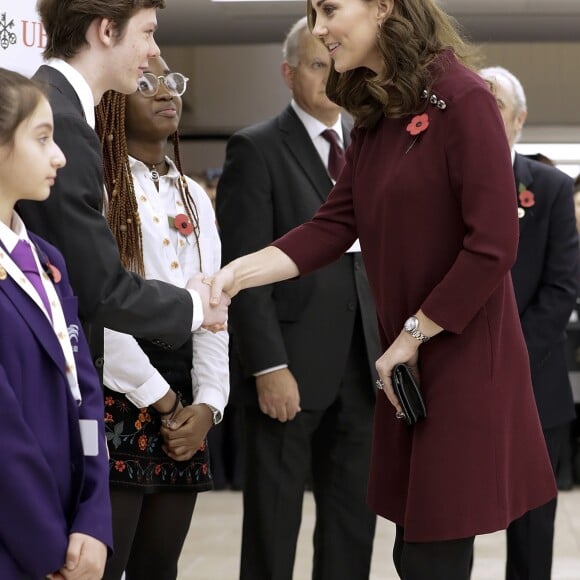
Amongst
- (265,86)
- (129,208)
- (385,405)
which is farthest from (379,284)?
(265,86)

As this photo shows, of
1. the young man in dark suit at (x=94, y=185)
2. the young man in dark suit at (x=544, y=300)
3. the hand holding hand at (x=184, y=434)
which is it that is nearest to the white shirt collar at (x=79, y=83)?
the young man in dark suit at (x=94, y=185)

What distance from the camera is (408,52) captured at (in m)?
1.98

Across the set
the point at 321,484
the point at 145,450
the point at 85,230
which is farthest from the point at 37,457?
the point at 321,484

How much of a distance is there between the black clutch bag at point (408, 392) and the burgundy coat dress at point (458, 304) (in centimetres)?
2

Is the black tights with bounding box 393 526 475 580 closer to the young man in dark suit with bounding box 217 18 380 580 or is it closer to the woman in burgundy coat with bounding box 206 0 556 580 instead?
the woman in burgundy coat with bounding box 206 0 556 580

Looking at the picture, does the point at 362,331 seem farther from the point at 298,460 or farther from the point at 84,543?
the point at 84,543

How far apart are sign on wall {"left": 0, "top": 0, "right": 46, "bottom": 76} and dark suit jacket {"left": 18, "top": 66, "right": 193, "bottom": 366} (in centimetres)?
63

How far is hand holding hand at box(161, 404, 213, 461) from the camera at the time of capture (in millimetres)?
2332

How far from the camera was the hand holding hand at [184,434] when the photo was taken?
2.33 meters

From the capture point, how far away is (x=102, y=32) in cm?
208

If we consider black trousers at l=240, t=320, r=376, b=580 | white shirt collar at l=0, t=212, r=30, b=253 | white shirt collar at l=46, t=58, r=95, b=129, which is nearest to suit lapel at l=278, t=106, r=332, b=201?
black trousers at l=240, t=320, r=376, b=580

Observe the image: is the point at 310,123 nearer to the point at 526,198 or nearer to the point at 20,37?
the point at 526,198

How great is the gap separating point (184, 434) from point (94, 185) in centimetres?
62

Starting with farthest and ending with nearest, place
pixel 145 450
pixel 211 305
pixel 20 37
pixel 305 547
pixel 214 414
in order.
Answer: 1. pixel 305 547
2. pixel 20 37
3. pixel 214 414
4. pixel 145 450
5. pixel 211 305
